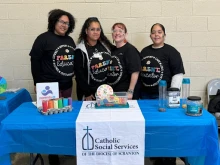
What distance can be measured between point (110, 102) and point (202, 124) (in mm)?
622

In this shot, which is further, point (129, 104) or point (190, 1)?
point (190, 1)

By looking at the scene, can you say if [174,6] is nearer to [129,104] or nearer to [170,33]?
[170,33]

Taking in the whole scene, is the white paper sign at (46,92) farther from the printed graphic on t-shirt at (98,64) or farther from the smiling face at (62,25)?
the smiling face at (62,25)

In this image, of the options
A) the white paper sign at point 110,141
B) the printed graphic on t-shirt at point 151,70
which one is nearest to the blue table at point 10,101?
the white paper sign at point 110,141

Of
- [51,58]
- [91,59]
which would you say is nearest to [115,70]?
[91,59]

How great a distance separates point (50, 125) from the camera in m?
1.51

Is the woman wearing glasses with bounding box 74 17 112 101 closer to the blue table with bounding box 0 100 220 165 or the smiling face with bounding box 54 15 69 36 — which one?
the smiling face with bounding box 54 15 69 36

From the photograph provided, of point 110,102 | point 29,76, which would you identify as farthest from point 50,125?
point 29,76

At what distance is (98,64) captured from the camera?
2.25m

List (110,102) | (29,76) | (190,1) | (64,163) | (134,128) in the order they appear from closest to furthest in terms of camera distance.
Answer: (134,128)
(110,102)
(64,163)
(190,1)
(29,76)

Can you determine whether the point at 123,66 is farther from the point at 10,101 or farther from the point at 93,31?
the point at 10,101

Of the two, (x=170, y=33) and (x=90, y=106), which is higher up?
(x=170, y=33)

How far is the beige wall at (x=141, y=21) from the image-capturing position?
275 centimetres

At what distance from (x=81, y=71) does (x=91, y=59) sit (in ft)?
0.47
